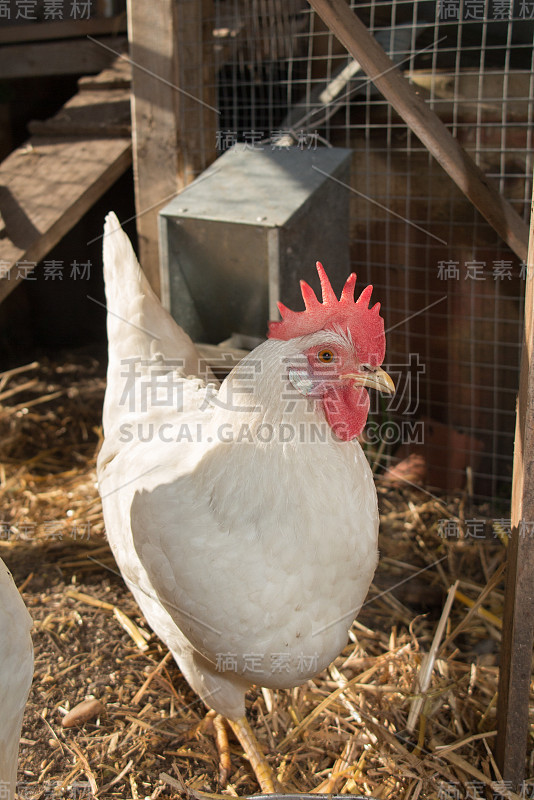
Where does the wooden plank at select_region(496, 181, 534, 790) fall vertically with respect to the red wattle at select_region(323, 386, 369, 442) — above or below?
below

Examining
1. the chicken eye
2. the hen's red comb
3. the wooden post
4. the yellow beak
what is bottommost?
the yellow beak

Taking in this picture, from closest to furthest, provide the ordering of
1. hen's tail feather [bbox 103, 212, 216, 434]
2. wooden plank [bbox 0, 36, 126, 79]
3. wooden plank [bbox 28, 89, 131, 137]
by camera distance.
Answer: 1. hen's tail feather [bbox 103, 212, 216, 434]
2. wooden plank [bbox 28, 89, 131, 137]
3. wooden plank [bbox 0, 36, 126, 79]

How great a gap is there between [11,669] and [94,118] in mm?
3285

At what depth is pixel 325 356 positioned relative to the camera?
5.60ft

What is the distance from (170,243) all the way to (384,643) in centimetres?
204

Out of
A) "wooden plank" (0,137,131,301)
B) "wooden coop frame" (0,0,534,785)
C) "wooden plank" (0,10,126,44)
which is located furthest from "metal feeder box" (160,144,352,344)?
"wooden plank" (0,10,126,44)

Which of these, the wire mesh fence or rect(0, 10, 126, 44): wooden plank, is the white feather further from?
rect(0, 10, 126, 44): wooden plank

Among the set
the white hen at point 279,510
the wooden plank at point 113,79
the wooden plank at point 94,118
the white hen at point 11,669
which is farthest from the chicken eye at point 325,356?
the wooden plank at point 113,79

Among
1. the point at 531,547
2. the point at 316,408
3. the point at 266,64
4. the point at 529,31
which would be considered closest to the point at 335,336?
the point at 316,408

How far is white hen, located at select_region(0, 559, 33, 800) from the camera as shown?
146cm

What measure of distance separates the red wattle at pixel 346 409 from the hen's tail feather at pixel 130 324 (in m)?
0.99

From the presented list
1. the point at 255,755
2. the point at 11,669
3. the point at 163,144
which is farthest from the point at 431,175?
the point at 11,669

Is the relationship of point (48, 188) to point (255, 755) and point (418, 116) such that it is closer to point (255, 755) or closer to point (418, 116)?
point (418, 116)

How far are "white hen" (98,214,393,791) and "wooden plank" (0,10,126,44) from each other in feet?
10.8
